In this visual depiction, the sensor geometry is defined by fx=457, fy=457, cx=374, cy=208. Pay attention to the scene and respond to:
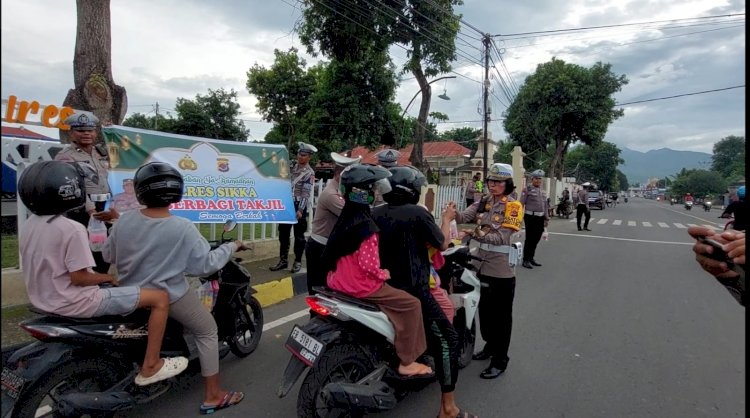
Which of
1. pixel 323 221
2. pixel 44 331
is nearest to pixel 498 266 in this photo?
pixel 323 221

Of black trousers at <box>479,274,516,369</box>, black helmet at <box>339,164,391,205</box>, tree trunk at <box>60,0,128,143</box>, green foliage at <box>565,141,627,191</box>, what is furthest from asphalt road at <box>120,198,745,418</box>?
green foliage at <box>565,141,627,191</box>

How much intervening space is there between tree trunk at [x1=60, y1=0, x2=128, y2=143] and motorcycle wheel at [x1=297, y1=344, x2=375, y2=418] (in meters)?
4.13

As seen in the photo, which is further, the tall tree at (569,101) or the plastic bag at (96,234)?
the tall tree at (569,101)

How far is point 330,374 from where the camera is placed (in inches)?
99.3

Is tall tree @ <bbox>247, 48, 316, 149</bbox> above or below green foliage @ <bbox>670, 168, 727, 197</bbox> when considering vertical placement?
above

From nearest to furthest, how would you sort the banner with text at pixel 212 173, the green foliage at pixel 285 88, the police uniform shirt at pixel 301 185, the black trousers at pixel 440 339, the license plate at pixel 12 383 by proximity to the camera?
the license plate at pixel 12 383 → the black trousers at pixel 440 339 → the banner with text at pixel 212 173 → the police uniform shirt at pixel 301 185 → the green foliage at pixel 285 88

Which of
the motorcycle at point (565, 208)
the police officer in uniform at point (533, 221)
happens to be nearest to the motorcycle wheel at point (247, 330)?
the police officer in uniform at point (533, 221)

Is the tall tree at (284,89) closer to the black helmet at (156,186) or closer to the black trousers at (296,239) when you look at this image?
the black trousers at (296,239)

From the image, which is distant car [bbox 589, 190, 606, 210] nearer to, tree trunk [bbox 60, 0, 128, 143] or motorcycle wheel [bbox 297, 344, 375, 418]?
tree trunk [bbox 60, 0, 128, 143]

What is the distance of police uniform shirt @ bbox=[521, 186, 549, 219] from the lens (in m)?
8.16

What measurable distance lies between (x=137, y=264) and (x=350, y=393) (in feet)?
4.57

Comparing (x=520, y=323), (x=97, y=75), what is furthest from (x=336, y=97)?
(x=520, y=323)

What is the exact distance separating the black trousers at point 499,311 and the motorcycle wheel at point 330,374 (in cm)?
131

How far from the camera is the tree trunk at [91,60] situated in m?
4.95
